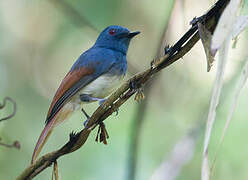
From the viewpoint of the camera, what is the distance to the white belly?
3.26 m

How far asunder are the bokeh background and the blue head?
352 mm

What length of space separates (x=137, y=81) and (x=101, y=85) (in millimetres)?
1561

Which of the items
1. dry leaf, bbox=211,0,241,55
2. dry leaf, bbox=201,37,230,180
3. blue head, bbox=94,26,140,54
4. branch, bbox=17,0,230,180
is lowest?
dry leaf, bbox=201,37,230,180

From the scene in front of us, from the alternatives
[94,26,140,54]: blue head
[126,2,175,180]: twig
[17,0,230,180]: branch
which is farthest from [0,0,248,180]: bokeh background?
[17,0,230,180]: branch

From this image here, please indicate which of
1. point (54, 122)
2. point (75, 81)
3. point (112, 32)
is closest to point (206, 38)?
point (54, 122)

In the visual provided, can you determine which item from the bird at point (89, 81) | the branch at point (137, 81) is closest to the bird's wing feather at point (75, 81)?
the bird at point (89, 81)

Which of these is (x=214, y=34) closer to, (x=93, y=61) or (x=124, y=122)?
(x=93, y=61)

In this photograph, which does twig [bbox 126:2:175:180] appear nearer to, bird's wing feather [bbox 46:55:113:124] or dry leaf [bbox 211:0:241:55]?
bird's wing feather [bbox 46:55:113:124]

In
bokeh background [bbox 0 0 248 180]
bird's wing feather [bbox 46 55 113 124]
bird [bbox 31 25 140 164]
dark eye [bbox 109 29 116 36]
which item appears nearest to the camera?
bird's wing feather [bbox 46 55 113 124]

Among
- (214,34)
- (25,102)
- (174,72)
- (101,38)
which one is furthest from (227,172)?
(214,34)

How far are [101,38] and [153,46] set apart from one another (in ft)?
3.94

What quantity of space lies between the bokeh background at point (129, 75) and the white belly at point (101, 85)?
69cm

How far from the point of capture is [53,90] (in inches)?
215

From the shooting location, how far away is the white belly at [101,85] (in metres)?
3.26
